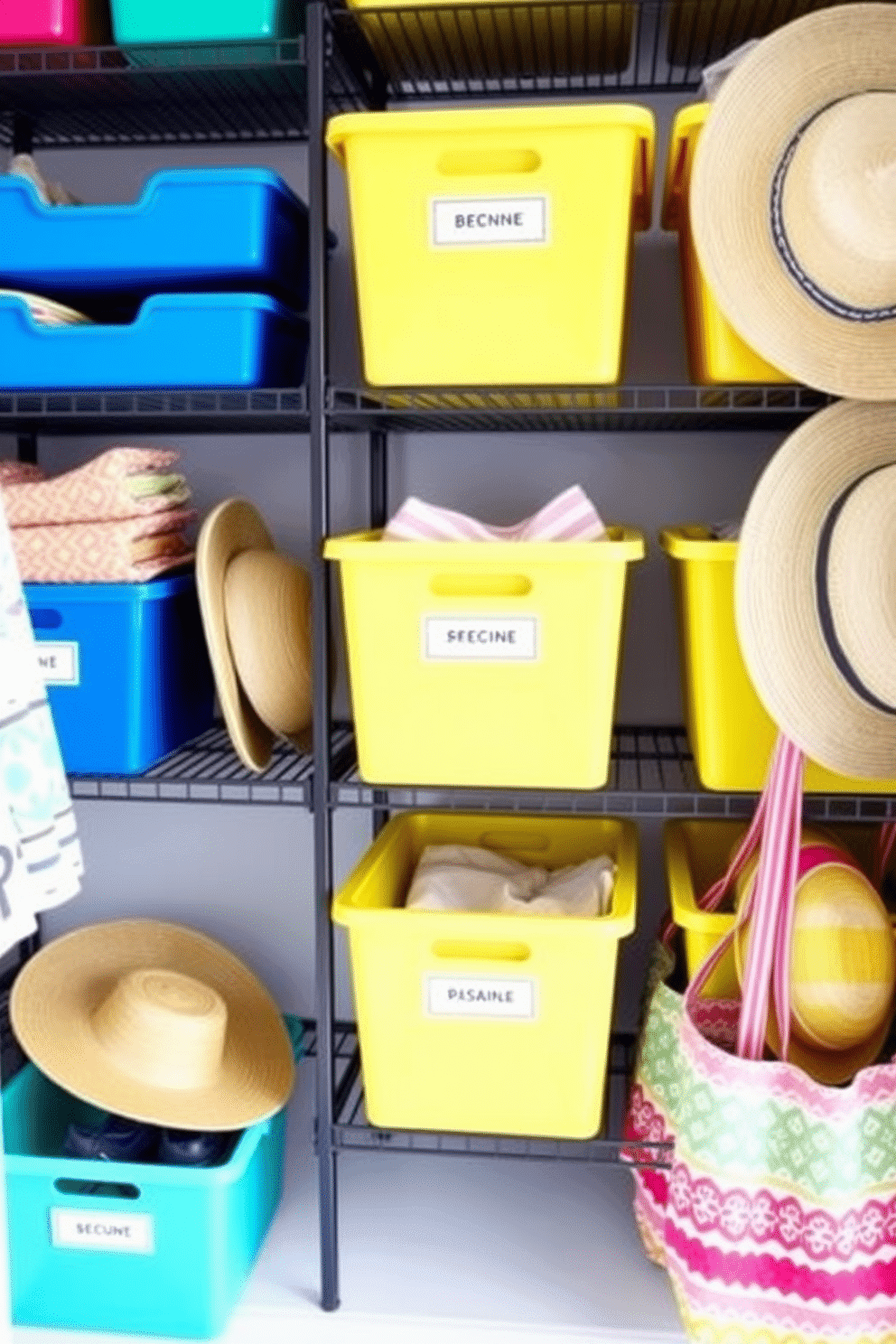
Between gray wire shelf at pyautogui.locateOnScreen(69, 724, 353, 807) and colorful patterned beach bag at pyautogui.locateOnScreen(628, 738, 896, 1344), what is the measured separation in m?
0.56

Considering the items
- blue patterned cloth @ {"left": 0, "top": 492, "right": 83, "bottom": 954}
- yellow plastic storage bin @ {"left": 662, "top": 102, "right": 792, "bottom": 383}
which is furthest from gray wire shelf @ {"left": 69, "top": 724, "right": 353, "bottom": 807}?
yellow plastic storage bin @ {"left": 662, "top": 102, "right": 792, "bottom": 383}

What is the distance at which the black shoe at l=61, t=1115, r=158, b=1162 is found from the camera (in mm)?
1689

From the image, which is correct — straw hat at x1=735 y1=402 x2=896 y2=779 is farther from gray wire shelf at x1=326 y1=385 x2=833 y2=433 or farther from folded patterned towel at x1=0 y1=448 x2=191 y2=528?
folded patterned towel at x1=0 y1=448 x2=191 y2=528

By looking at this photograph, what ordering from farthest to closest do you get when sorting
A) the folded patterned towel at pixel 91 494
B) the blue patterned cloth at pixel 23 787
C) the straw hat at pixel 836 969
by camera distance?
1. the folded patterned towel at pixel 91 494
2. the straw hat at pixel 836 969
3. the blue patterned cloth at pixel 23 787

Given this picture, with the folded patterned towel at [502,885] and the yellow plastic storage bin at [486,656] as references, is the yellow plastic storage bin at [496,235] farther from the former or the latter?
the folded patterned towel at [502,885]

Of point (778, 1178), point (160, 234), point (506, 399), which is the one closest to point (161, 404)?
point (160, 234)

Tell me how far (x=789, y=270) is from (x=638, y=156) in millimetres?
241

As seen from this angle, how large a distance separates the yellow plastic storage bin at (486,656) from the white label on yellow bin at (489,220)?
33cm

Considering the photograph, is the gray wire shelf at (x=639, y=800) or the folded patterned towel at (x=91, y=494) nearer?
the gray wire shelf at (x=639, y=800)

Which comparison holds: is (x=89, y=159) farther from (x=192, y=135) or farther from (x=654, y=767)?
(x=654, y=767)

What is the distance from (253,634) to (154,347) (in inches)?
14.5

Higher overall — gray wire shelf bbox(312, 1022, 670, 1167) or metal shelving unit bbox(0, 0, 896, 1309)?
metal shelving unit bbox(0, 0, 896, 1309)

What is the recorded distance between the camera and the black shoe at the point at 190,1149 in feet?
5.49

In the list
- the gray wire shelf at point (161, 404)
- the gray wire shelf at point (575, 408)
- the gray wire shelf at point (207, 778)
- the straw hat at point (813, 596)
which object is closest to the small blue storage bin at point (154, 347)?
the gray wire shelf at point (161, 404)
